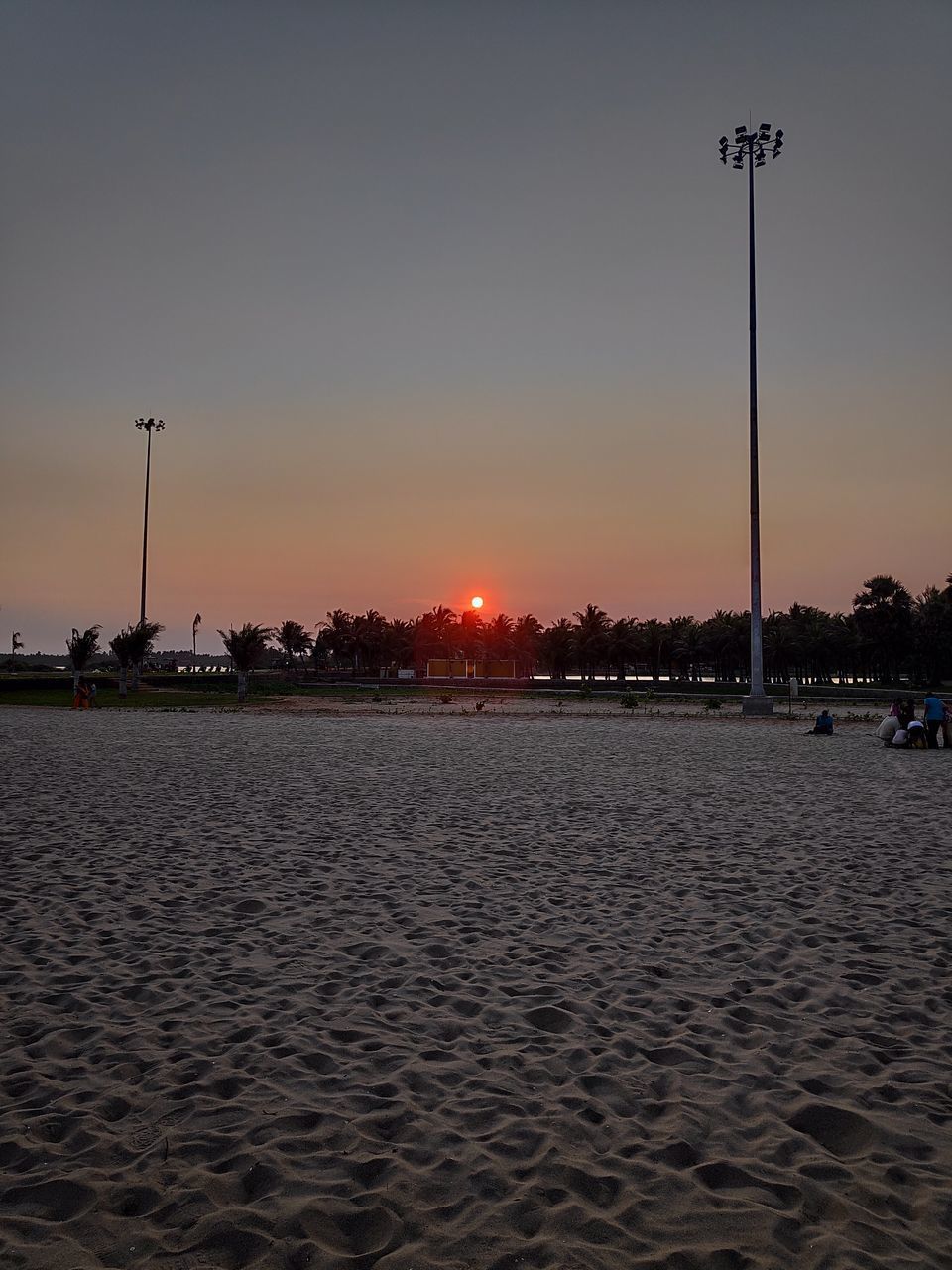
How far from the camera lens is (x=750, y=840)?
11016mm

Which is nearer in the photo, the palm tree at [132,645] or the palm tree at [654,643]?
the palm tree at [132,645]

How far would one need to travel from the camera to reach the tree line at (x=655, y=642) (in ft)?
288

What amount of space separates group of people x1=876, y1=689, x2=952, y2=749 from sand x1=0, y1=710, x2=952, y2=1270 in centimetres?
1295

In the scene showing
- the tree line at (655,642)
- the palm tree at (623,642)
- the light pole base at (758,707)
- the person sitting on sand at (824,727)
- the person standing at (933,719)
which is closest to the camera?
the person standing at (933,719)

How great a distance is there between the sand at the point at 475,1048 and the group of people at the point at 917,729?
12.9 metres

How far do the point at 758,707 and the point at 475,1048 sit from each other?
3548 centimetres

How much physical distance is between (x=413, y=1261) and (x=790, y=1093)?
2316mm

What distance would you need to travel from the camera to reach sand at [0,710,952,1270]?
139 inches

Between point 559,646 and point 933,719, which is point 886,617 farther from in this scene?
point 933,719

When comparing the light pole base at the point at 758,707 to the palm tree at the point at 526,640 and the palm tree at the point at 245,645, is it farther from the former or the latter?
the palm tree at the point at 526,640

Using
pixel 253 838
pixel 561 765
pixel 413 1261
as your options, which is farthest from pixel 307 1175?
pixel 561 765

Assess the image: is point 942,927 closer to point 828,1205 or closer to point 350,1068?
point 828,1205

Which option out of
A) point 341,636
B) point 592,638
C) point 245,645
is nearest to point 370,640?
point 341,636

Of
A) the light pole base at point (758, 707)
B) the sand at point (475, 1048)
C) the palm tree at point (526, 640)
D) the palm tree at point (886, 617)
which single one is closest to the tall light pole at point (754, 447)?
the light pole base at point (758, 707)
